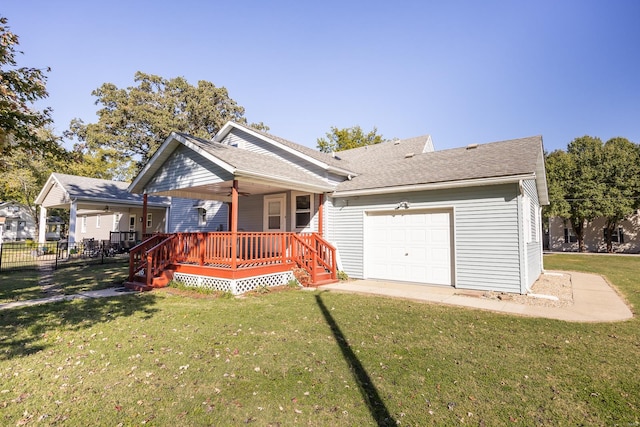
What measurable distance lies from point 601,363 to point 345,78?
16486 mm

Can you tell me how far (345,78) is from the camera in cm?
1747

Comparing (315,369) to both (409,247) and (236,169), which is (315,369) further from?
(409,247)

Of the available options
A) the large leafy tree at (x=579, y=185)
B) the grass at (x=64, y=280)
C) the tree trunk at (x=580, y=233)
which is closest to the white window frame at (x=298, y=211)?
the grass at (x=64, y=280)

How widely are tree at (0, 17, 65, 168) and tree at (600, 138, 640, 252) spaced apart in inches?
1432

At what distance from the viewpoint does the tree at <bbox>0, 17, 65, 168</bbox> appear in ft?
24.3

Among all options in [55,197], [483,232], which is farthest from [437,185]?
[55,197]

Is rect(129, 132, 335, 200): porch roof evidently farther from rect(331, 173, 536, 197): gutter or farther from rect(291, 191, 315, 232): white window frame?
rect(331, 173, 536, 197): gutter

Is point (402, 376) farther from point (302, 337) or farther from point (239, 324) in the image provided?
point (239, 324)

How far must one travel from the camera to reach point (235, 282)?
873 centimetres

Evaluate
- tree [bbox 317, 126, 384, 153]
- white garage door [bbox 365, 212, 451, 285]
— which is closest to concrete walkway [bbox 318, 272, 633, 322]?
white garage door [bbox 365, 212, 451, 285]

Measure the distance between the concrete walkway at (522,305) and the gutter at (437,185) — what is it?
3.09 metres

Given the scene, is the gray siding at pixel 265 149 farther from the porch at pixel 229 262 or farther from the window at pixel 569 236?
the window at pixel 569 236

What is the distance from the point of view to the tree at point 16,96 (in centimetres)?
741

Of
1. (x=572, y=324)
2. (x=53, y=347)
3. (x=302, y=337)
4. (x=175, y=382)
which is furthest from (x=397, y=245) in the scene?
(x=53, y=347)
